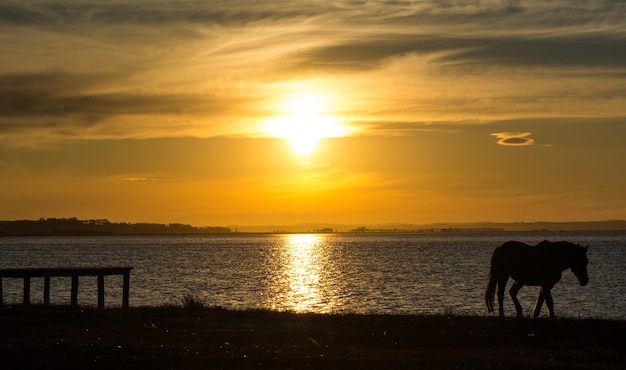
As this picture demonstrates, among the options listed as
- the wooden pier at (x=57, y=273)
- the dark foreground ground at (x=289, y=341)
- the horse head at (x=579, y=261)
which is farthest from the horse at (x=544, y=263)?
the wooden pier at (x=57, y=273)

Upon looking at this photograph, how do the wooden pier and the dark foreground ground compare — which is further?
the wooden pier

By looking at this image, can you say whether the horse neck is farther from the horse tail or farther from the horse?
the horse tail

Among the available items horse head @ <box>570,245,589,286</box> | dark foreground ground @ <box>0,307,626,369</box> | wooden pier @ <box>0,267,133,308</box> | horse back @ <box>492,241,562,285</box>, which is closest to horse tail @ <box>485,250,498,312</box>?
horse back @ <box>492,241,562,285</box>

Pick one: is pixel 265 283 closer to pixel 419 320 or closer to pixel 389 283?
pixel 389 283

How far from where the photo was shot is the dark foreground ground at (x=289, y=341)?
20062 mm

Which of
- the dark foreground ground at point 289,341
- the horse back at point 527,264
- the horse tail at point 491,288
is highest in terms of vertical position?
the horse back at point 527,264

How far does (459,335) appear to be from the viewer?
24.6 metres

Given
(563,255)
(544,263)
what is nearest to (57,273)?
(544,263)

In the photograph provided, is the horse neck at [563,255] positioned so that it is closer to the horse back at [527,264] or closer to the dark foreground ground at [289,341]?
the horse back at [527,264]

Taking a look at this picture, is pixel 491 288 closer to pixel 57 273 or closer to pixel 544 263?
pixel 544 263

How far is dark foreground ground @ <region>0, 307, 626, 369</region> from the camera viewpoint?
65.8 ft

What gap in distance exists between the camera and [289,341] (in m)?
23.5

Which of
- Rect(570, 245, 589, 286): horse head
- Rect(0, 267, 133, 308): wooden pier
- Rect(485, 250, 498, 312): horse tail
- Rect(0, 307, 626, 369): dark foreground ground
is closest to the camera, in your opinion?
Rect(0, 307, 626, 369): dark foreground ground

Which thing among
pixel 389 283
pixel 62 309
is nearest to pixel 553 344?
pixel 62 309
